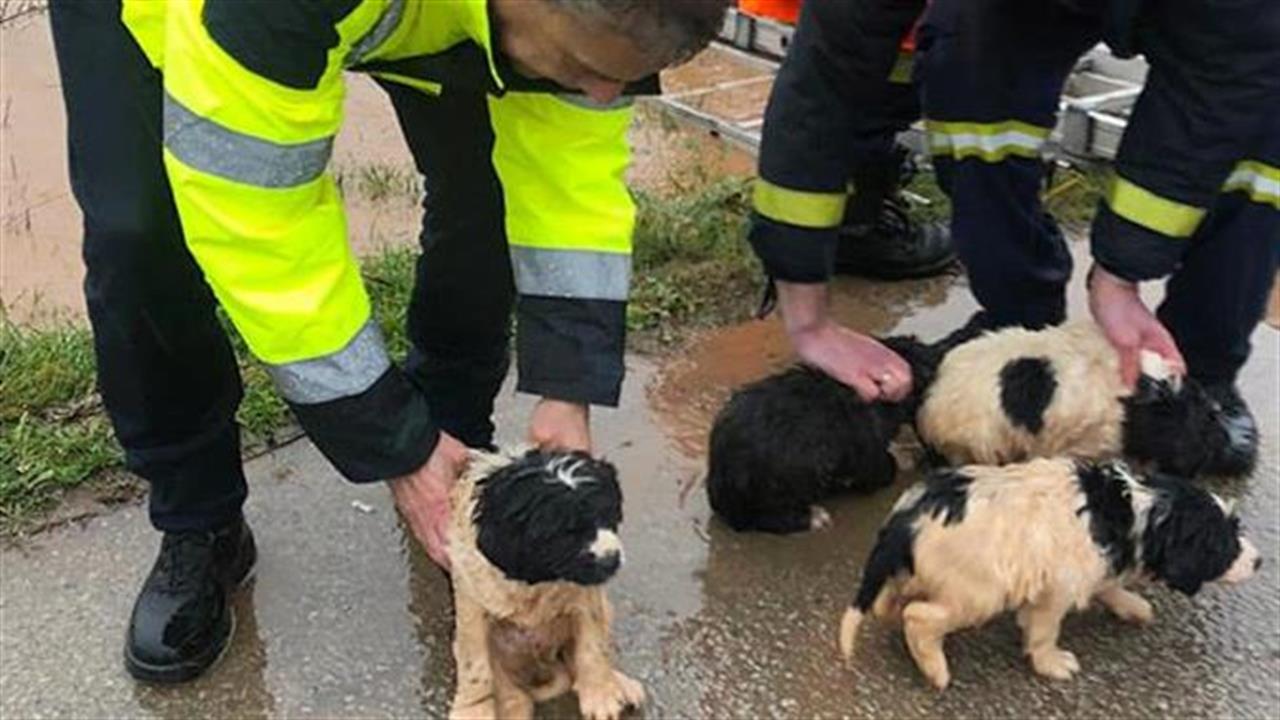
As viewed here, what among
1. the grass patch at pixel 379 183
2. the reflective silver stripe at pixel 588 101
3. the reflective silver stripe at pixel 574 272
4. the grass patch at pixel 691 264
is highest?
the reflective silver stripe at pixel 588 101

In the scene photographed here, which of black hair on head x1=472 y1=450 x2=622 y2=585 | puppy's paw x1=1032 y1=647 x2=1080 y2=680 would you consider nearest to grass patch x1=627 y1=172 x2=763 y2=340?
puppy's paw x1=1032 y1=647 x2=1080 y2=680

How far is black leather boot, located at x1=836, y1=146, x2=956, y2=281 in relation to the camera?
14.5 ft

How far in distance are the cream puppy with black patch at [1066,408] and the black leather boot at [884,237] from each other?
1027mm

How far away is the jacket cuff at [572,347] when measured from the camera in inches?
105

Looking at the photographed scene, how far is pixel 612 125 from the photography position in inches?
100

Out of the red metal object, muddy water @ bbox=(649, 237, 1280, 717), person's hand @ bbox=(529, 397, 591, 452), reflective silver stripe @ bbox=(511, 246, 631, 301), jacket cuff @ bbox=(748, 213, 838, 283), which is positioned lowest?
the red metal object

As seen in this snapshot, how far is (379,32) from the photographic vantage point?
2.29 metres

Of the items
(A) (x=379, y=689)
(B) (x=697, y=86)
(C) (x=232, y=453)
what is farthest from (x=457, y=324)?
(B) (x=697, y=86)

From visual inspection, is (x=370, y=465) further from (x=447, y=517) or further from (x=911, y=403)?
(x=911, y=403)

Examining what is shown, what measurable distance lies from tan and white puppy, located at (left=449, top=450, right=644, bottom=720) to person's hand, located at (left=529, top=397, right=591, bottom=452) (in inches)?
4.0

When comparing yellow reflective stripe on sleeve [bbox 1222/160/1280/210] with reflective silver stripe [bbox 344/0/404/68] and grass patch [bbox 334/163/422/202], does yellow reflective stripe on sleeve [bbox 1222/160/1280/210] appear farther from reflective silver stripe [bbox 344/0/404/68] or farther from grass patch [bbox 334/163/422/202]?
grass patch [bbox 334/163/422/202]

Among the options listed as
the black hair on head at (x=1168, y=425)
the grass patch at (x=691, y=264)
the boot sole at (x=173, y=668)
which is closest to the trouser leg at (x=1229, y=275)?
the black hair on head at (x=1168, y=425)

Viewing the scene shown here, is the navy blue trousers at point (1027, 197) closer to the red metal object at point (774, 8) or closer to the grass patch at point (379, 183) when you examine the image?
the red metal object at point (774, 8)

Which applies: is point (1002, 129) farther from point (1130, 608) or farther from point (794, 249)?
point (1130, 608)
